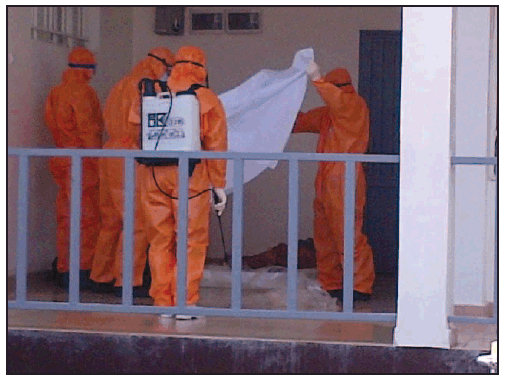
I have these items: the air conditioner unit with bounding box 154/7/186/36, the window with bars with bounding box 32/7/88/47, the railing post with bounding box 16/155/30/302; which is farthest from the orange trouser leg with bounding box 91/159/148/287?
the air conditioner unit with bounding box 154/7/186/36

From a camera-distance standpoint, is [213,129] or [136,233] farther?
[136,233]

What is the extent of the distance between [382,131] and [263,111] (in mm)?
1506

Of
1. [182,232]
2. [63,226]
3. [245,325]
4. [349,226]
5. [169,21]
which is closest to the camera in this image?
[349,226]

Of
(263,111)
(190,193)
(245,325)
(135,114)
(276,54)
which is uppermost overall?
(276,54)

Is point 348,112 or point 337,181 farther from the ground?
point 348,112

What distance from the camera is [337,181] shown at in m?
6.41

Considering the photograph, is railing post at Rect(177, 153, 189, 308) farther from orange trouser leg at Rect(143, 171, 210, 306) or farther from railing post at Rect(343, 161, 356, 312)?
railing post at Rect(343, 161, 356, 312)

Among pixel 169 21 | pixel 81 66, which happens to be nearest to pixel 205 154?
pixel 81 66

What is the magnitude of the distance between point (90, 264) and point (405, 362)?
9.02 feet

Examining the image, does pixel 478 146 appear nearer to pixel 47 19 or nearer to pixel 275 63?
pixel 275 63

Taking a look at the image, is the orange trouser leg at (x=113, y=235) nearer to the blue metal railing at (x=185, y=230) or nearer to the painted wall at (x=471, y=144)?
the blue metal railing at (x=185, y=230)

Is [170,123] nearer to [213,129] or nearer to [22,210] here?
[213,129]

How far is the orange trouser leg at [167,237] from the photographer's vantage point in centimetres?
532

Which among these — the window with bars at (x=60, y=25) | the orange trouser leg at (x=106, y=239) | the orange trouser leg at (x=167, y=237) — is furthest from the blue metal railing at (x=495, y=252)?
the window with bars at (x=60, y=25)
